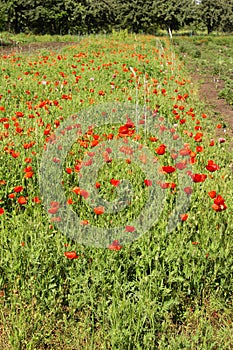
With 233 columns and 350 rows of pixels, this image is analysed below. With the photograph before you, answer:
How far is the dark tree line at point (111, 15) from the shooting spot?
42.2 meters

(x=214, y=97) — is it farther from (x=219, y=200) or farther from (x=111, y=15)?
(x=111, y=15)

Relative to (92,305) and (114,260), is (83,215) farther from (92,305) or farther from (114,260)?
(92,305)

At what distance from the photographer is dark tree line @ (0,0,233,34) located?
42.2 m

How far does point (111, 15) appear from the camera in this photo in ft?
151

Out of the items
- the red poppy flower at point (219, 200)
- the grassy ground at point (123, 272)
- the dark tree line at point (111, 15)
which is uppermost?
the dark tree line at point (111, 15)

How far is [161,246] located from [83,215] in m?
0.65

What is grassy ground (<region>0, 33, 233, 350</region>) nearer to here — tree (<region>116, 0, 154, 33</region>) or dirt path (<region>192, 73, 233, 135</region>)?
dirt path (<region>192, 73, 233, 135</region>)

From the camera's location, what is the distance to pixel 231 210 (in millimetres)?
2973

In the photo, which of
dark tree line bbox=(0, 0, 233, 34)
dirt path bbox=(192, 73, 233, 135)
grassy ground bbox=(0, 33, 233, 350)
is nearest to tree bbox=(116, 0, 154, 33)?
dark tree line bbox=(0, 0, 233, 34)

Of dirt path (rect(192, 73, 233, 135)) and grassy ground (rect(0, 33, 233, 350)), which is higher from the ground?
dirt path (rect(192, 73, 233, 135))

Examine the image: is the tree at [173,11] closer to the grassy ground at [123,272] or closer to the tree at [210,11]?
the tree at [210,11]

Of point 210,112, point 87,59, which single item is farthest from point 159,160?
point 87,59

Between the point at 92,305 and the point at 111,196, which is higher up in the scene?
the point at 111,196

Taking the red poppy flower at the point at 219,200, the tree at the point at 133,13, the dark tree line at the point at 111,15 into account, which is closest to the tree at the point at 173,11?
the dark tree line at the point at 111,15
